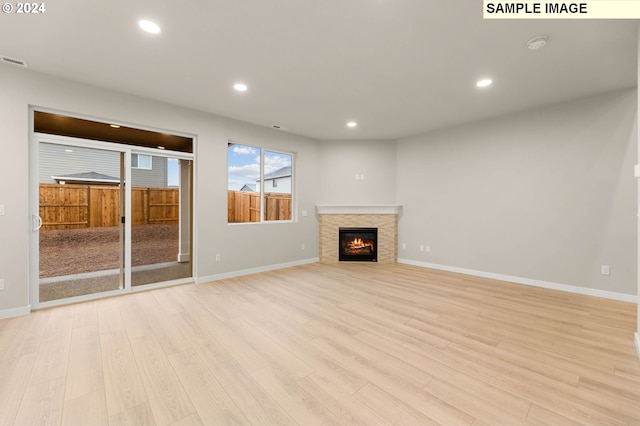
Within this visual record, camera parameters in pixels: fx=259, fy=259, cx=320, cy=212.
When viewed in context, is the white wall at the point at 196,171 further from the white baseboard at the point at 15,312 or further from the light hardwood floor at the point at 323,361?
the light hardwood floor at the point at 323,361

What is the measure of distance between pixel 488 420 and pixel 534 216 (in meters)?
3.71

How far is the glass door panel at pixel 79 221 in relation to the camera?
319cm

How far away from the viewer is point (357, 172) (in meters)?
6.01

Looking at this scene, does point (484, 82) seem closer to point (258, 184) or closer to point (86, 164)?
point (258, 184)

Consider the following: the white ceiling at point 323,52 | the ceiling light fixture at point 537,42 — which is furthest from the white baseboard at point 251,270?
the ceiling light fixture at point 537,42

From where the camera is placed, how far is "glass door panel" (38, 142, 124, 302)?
3.19m

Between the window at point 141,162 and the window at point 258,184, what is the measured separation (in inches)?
46.7

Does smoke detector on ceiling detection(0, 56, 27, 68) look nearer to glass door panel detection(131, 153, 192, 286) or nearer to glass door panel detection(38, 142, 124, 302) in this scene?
glass door panel detection(38, 142, 124, 302)

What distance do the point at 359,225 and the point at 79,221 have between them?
15.6 feet

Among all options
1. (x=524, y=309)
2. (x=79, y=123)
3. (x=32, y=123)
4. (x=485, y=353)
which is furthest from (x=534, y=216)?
(x=32, y=123)

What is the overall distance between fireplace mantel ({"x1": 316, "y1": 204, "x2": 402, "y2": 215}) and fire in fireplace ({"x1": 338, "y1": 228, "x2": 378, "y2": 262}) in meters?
0.41

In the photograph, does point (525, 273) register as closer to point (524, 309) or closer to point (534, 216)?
point (534, 216)

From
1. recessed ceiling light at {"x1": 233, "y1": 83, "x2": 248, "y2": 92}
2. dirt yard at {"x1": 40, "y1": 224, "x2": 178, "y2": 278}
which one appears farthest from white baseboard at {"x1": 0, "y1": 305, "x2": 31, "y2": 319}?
recessed ceiling light at {"x1": 233, "y1": 83, "x2": 248, "y2": 92}

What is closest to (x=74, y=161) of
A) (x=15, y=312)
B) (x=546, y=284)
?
(x=15, y=312)
